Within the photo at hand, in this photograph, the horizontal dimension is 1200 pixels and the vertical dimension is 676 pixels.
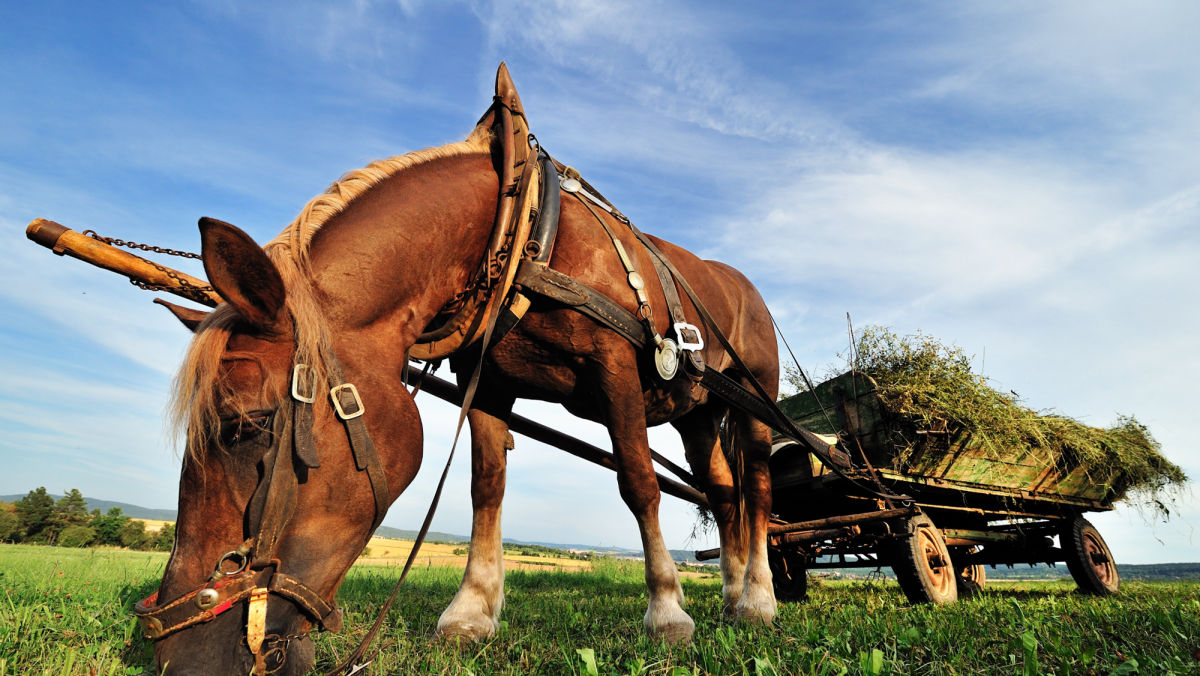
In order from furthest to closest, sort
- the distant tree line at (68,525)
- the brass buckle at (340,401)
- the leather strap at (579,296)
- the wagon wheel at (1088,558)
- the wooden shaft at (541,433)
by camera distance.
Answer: the distant tree line at (68,525), the wagon wheel at (1088,558), the wooden shaft at (541,433), the leather strap at (579,296), the brass buckle at (340,401)

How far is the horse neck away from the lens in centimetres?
200

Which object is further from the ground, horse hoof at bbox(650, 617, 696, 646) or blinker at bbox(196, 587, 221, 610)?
blinker at bbox(196, 587, 221, 610)

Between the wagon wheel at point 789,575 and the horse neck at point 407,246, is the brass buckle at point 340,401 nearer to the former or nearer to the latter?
the horse neck at point 407,246

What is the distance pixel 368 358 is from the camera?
6.42 feet

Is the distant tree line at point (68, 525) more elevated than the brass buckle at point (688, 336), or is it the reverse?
the brass buckle at point (688, 336)

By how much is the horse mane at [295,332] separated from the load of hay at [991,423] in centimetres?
470

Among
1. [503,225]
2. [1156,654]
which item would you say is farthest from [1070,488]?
[503,225]

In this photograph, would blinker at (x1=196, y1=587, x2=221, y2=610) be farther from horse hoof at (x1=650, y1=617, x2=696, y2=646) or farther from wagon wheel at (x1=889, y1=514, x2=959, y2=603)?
wagon wheel at (x1=889, y1=514, x2=959, y2=603)

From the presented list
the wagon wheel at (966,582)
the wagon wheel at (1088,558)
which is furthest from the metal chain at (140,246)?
the wagon wheel at (1088,558)

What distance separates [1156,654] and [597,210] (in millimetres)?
2783

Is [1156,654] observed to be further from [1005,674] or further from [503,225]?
[503,225]

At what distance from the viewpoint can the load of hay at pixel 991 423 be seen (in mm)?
5066

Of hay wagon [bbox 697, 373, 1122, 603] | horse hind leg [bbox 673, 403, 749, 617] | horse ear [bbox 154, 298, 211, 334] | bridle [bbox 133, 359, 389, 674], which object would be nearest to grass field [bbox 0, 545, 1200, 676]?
bridle [bbox 133, 359, 389, 674]

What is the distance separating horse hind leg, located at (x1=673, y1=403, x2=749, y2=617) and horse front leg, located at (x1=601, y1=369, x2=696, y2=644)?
1529 mm
